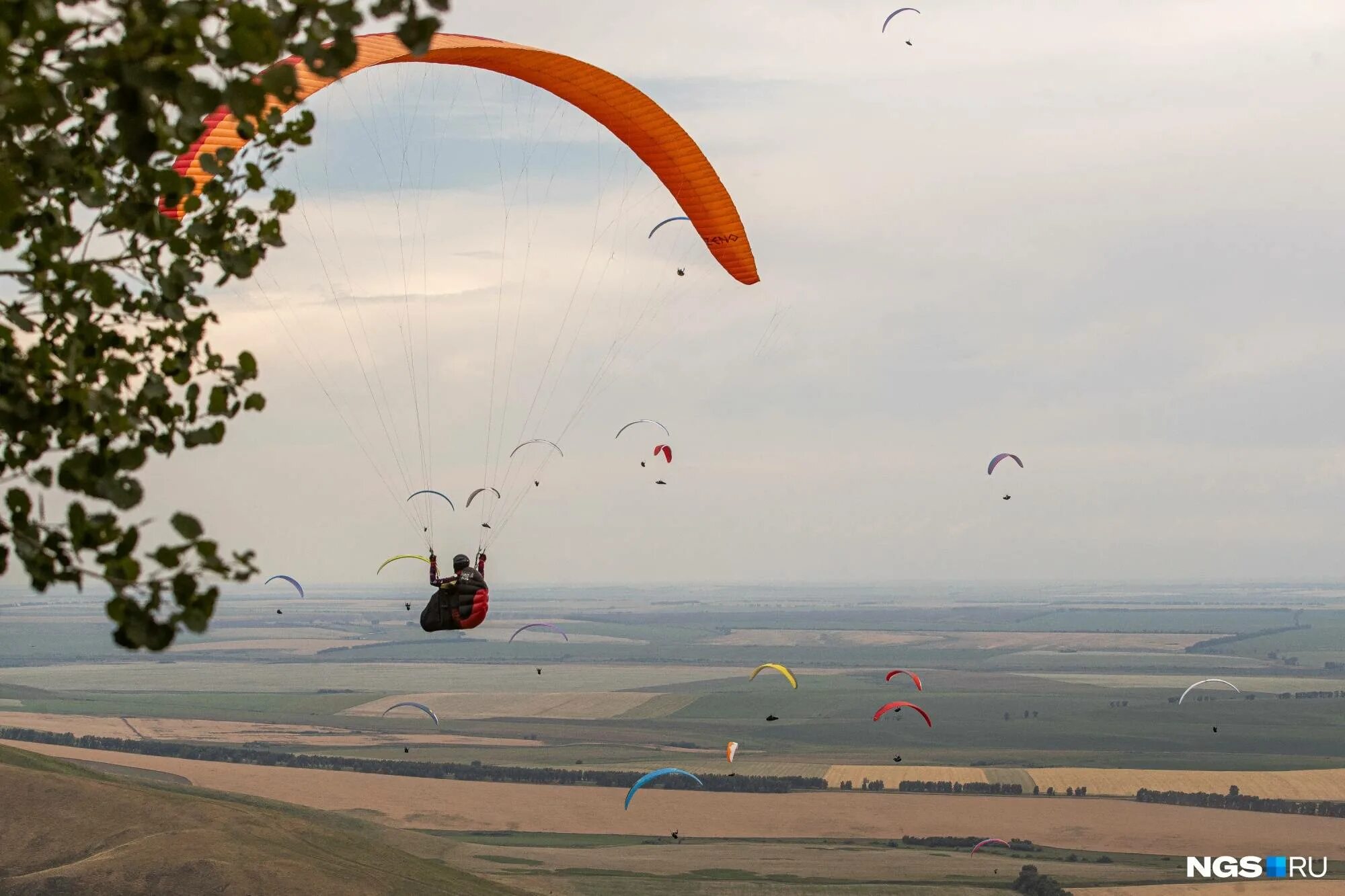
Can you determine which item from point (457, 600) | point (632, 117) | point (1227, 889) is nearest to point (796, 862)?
point (1227, 889)

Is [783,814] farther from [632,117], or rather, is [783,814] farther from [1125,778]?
[632,117]

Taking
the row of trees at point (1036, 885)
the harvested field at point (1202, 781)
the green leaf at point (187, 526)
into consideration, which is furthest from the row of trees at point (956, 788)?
the green leaf at point (187, 526)

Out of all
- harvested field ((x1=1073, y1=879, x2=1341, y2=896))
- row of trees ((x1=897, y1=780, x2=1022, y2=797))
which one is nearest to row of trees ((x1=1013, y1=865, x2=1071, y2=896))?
harvested field ((x1=1073, y1=879, x2=1341, y2=896))

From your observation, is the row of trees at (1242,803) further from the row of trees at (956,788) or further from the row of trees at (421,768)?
the row of trees at (421,768)

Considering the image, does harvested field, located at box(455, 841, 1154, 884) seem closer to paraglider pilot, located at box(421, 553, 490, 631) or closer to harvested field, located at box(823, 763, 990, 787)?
harvested field, located at box(823, 763, 990, 787)

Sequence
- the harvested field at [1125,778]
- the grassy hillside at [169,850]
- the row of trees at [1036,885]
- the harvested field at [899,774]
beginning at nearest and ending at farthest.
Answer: the grassy hillside at [169,850] < the row of trees at [1036,885] < the harvested field at [1125,778] < the harvested field at [899,774]
